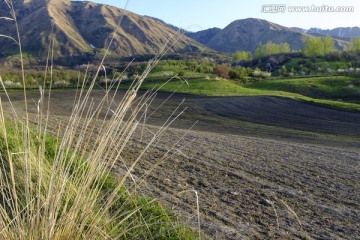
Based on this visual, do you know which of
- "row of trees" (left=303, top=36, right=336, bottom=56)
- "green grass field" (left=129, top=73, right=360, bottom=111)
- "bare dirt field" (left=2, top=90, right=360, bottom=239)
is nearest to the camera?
"bare dirt field" (left=2, top=90, right=360, bottom=239)

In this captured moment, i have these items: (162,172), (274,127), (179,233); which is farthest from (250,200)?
(274,127)

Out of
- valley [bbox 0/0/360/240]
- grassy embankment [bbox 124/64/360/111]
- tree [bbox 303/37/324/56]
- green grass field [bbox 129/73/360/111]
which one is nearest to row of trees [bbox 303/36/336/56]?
tree [bbox 303/37/324/56]

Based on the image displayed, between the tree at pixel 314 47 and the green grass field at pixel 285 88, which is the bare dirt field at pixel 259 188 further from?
the tree at pixel 314 47

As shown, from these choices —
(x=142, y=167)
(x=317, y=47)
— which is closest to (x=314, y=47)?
(x=317, y=47)

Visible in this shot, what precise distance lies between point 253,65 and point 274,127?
66.1 meters

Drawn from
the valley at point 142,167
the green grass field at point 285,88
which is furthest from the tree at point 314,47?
the valley at point 142,167

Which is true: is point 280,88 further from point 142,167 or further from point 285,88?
point 142,167

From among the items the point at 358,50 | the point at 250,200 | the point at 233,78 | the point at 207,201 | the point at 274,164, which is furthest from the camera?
the point at 358,50

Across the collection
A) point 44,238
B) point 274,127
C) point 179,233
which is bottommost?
point 274,127

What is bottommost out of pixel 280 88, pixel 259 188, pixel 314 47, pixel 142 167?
pixel 280 88

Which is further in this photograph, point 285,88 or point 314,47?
point 314,47

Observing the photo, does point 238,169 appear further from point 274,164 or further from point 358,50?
point 358,50

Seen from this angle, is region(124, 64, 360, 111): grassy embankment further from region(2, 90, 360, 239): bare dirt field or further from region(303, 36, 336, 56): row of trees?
region(303, 36, 336, 56): row of trees

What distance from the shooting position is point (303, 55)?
8344 cm
